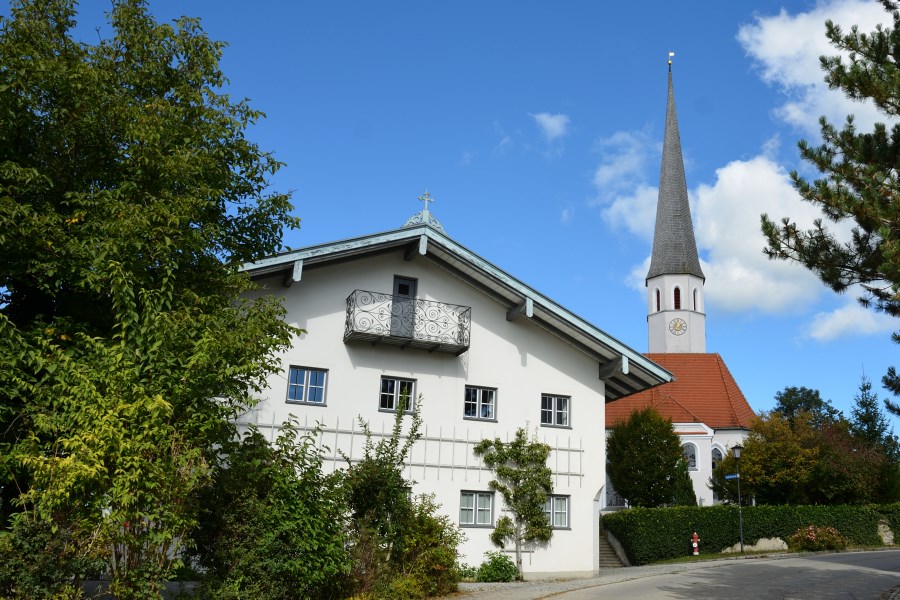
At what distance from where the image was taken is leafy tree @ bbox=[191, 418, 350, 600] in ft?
36.6

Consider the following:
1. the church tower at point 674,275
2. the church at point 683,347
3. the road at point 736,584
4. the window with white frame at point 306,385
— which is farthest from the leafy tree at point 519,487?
the church tower at point 674,275

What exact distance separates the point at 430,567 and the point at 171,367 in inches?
286

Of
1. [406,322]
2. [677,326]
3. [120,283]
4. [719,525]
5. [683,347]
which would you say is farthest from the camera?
[677,326]

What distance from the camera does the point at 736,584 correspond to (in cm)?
1606

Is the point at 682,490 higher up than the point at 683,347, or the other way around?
the point at 683,347

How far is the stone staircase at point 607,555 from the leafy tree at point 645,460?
185 inches

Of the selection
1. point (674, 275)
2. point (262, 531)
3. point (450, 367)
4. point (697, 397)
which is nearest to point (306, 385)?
point (450, 367)

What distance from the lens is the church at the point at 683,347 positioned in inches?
1716

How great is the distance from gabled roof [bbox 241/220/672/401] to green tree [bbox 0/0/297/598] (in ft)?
18.4

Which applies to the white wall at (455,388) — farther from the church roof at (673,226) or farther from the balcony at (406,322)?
the church roof at (673,226)

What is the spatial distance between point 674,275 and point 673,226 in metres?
4.16

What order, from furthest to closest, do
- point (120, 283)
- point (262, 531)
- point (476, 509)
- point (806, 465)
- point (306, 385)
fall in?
point (806, 465) < point (476, 509) < point (306, 385) < point (262, 531) < point (120, 283)

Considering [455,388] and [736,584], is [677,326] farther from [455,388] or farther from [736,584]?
[736,584]

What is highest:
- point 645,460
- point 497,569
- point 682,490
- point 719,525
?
point 645,460
